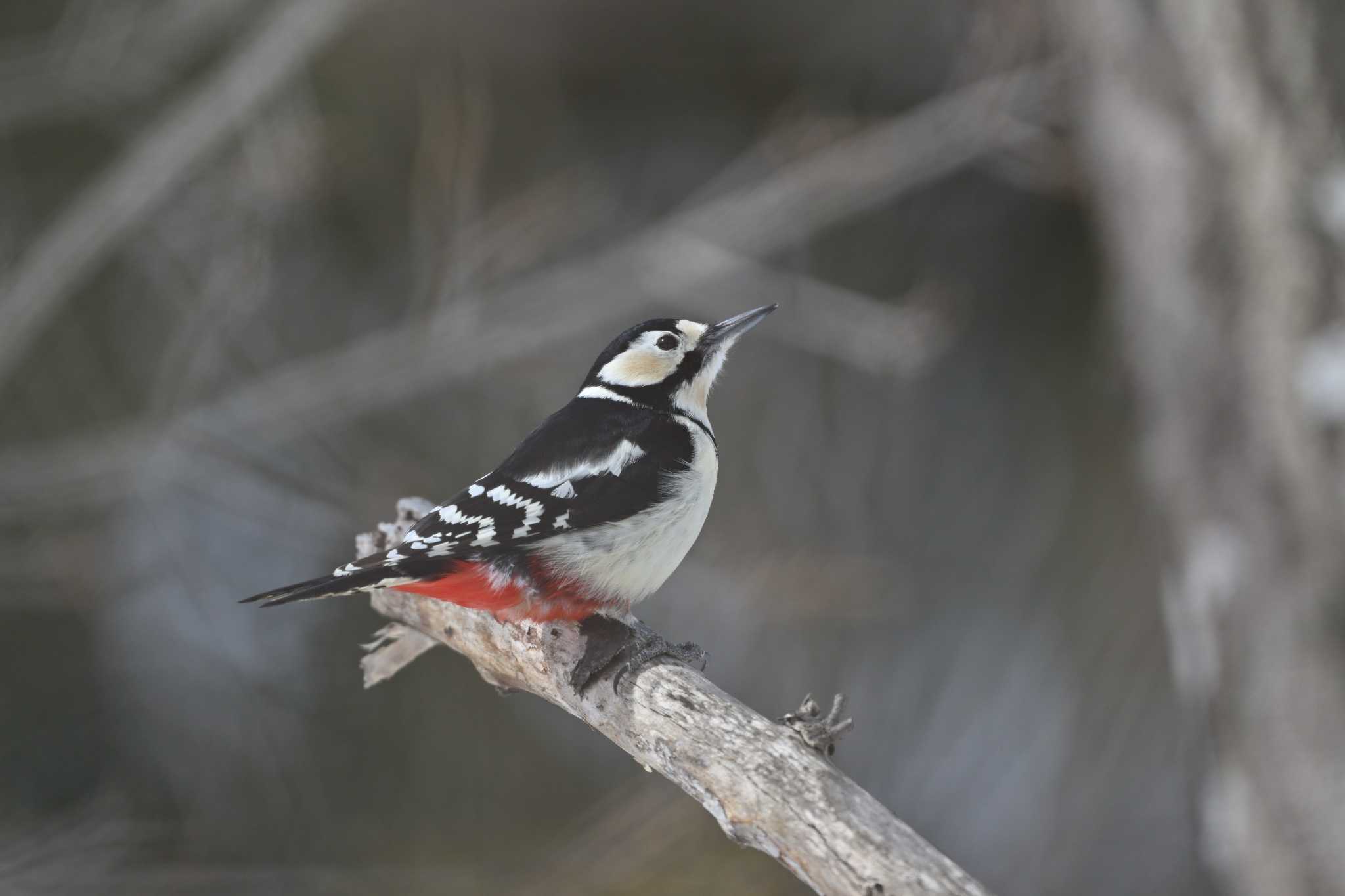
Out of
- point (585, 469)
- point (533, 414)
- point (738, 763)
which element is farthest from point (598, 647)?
point (533, 414)

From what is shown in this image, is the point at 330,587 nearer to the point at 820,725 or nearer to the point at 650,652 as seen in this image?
the point at 650,652

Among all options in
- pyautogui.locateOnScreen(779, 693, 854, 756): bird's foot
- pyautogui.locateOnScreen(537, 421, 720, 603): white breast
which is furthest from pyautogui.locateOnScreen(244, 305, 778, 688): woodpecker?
pyautogui.locateOnScreen(779, 693, 854, 756): bird's foot

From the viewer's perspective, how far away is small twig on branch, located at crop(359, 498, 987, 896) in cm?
148

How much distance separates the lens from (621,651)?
1.98 metres

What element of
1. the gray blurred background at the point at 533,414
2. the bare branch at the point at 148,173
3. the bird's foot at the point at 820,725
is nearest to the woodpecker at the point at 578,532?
the bird's foot at the point at 820,725

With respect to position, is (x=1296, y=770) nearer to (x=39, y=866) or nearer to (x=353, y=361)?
(x=353, y=361)

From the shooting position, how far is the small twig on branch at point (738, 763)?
148cm

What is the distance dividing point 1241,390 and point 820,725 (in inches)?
82.0

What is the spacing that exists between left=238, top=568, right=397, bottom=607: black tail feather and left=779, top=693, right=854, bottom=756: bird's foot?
0.57 meters

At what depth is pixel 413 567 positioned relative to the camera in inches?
71.9

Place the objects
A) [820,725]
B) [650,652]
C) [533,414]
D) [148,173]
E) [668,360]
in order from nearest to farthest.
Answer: [820,725] < [650,652] < [668,360] < [148,173] < [533,414]

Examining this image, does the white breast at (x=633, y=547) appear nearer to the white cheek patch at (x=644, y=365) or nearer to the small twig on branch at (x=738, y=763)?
the small twig on branch at (x=738, y=763)

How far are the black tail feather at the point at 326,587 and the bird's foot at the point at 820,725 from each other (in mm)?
568

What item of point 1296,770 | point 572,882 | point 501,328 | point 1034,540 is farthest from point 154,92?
point 1296,770
